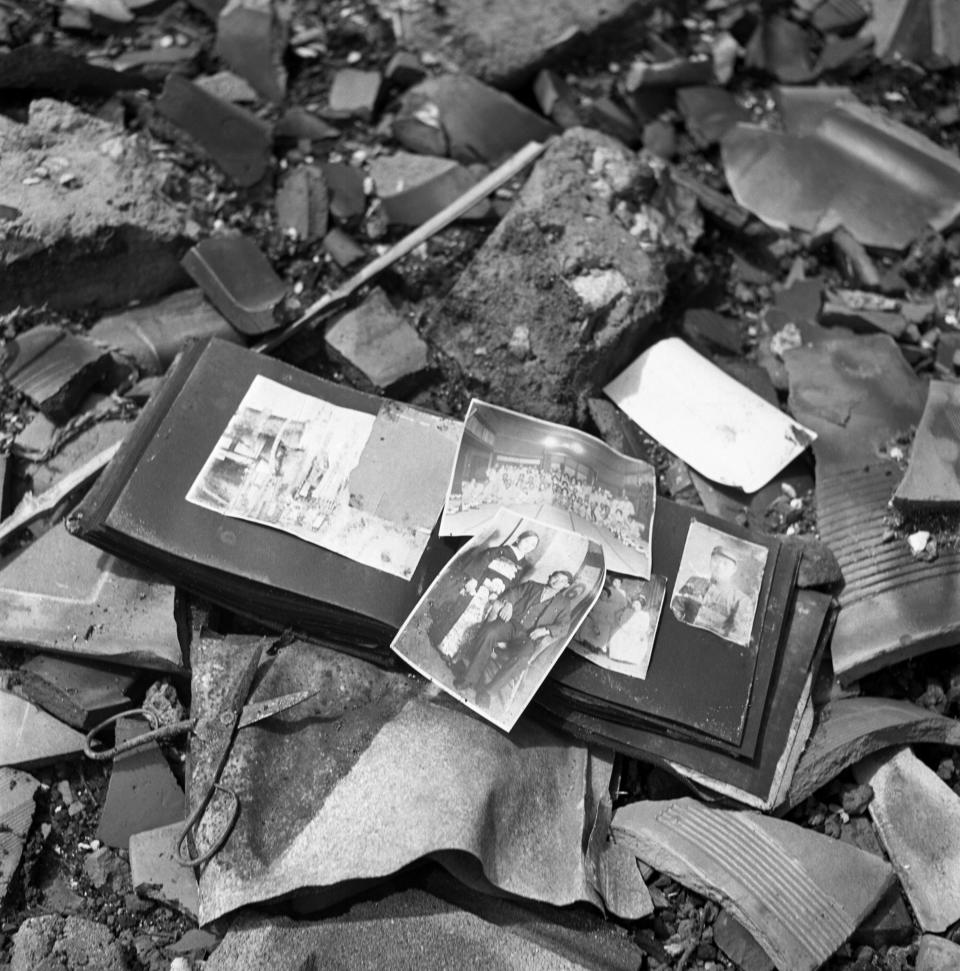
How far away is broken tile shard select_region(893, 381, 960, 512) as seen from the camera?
7.45 ft

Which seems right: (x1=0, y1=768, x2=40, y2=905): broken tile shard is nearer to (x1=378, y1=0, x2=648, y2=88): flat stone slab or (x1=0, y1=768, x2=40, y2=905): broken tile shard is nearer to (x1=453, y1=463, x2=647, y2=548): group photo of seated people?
(x1=453, y1=463, x2=647, y2=548): group photo of seated people

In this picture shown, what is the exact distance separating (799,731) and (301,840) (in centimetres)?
112

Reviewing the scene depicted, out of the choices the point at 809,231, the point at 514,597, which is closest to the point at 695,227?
the point at 809,231

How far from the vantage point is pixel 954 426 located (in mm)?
2408

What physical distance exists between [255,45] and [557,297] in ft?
5.09

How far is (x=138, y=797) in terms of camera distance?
2.02 m

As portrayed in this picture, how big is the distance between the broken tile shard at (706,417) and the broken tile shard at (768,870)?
88 cm

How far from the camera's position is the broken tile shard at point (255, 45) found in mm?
3176

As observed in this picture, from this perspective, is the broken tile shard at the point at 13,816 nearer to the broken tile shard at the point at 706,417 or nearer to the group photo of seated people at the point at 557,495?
the group photo of seated people at the point at 557,495

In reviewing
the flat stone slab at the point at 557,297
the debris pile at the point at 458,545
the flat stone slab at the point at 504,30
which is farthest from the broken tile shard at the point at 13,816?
the flat stone slab at the point at 504,30

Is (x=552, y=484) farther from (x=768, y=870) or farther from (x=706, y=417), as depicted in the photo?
(x=768, y=870)

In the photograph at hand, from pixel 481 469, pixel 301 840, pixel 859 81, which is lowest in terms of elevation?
pixel 301 840

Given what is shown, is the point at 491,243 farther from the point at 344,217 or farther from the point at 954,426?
the point at 954,426

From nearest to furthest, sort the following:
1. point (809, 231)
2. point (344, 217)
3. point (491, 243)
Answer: point (491, 243) → point (344, 217) → point (809, 231)
